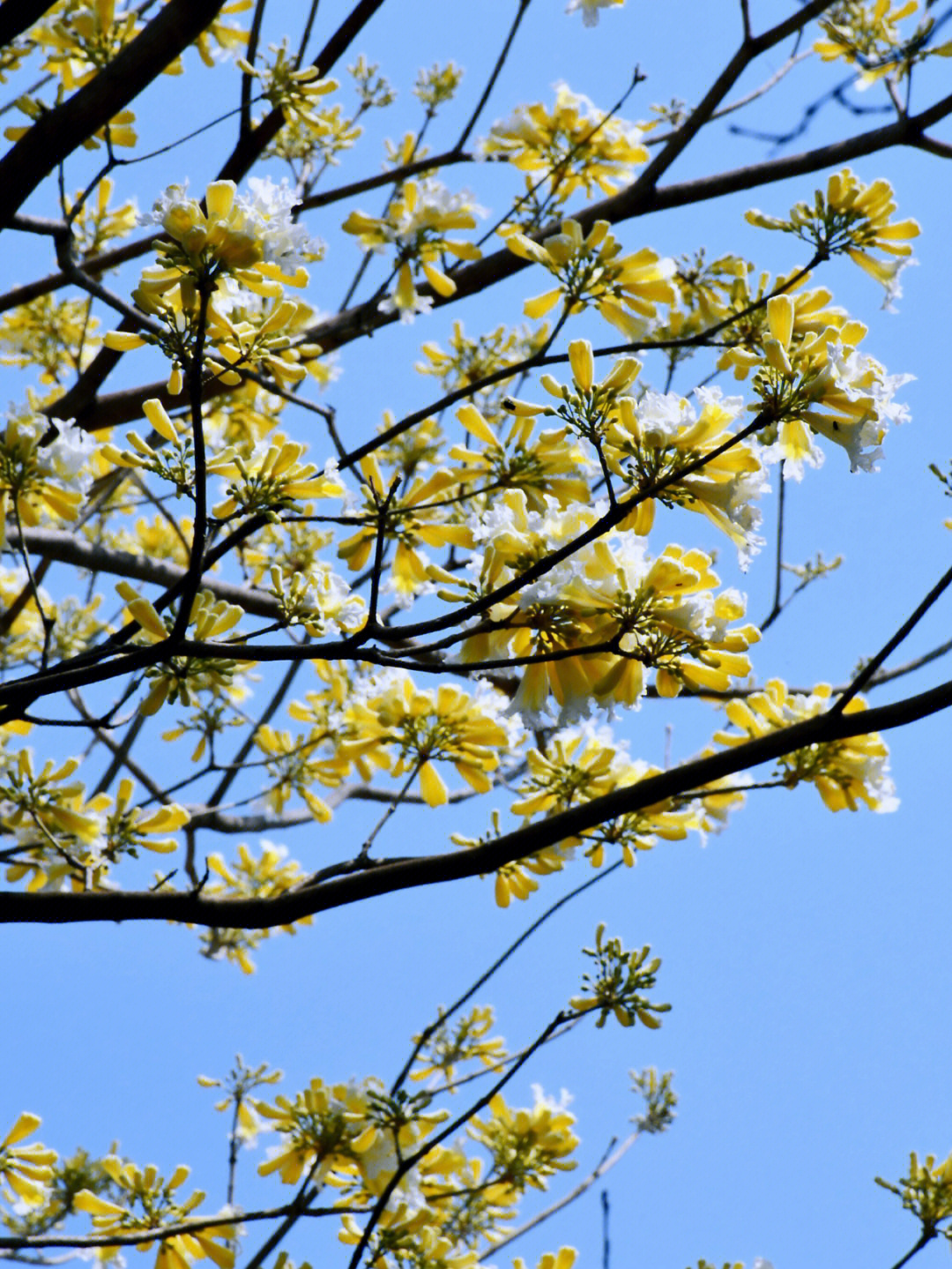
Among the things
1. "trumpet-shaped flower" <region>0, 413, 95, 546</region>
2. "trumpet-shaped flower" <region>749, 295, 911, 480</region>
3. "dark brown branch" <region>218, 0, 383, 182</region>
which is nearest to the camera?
"trumpet-shaped flower" <region>749, 295, 911, 480</region>

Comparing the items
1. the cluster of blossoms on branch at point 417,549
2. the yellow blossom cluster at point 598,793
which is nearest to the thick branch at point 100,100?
the cluster of blossoms on branch at point 417,549

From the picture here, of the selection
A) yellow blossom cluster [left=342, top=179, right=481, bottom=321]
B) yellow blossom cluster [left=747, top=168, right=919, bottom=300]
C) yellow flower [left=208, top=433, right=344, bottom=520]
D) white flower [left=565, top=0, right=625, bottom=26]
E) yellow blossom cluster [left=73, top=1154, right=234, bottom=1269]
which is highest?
white flower [left=565, top=0, right=625, bottom=26]

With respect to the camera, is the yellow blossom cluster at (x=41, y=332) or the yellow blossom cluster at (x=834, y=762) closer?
the yellow blossom cluster at (x=834, y=762)

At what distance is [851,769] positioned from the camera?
7.38 feet

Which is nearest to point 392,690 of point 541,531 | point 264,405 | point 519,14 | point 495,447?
point 495,447

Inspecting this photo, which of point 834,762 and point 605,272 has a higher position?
point 605,272

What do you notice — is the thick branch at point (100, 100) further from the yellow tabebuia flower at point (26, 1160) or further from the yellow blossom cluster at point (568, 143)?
the yellow tabebuia flower at point (26, 1160)

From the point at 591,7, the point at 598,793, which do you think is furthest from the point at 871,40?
the point at 598,793

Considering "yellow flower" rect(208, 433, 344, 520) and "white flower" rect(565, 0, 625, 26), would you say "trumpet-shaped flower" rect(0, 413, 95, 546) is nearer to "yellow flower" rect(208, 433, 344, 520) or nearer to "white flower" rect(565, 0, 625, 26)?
"yellow flower" rect(208, 433, 344, 520)

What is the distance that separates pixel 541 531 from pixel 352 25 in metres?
1.75

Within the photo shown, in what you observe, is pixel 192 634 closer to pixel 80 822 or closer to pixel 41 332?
pixel 80 822

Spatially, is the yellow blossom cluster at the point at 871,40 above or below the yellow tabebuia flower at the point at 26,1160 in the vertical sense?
above

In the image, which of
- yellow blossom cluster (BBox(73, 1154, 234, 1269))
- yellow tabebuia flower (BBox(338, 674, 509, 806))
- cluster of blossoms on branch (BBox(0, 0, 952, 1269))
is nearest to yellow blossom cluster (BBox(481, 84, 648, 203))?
cluster of blossoms on branch (BBox(0, 0, 952, 1269))

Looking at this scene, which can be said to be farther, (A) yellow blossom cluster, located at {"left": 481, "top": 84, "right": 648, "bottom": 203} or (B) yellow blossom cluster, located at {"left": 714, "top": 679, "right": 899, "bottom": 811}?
(A) yellow blossom cluster, located at {"left": 481, "top": 84, "right": 648, "bottom": 203}
